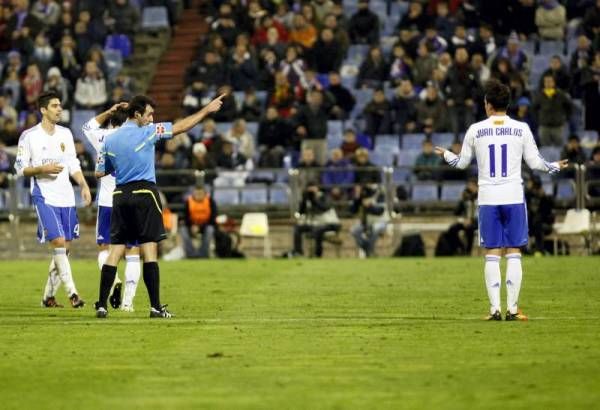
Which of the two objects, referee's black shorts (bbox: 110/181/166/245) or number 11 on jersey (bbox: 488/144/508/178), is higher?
number 11 on jersey (bbox: 488/144/508/178)

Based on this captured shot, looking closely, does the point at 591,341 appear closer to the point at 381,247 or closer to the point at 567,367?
the point at 567,367

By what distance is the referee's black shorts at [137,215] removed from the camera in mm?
16469

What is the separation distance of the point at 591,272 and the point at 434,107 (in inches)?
389

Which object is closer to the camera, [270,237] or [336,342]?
[336,342]

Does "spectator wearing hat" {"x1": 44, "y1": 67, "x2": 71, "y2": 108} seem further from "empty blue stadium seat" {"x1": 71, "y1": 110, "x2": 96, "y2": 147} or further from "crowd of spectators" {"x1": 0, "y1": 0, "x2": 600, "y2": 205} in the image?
"empty blue stadium seat" {"x1": 71, "y1": 110, "x2": 96, "y2": 147}

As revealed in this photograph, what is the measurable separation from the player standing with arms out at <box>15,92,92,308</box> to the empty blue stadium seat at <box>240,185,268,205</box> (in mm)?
13359

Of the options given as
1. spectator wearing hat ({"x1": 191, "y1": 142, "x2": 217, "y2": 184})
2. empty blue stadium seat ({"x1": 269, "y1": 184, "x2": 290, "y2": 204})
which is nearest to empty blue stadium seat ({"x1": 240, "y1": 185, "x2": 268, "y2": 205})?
empty blue stadium seat ({"x1": 269, "y1": 184, "x2": 290, "y2": 204})

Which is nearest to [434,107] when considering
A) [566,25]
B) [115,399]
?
[566,25]

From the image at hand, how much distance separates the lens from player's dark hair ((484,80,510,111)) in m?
15.7

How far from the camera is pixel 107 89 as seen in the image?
120ft

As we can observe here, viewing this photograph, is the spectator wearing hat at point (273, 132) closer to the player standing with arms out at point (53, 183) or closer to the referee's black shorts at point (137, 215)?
the player standing with arms out at point (53, 183)

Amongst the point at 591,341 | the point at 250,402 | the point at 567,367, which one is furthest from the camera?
the point at 591,341

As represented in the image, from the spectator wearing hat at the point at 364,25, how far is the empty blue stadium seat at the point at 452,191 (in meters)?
5.46

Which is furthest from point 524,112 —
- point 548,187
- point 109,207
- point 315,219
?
point 109,207
